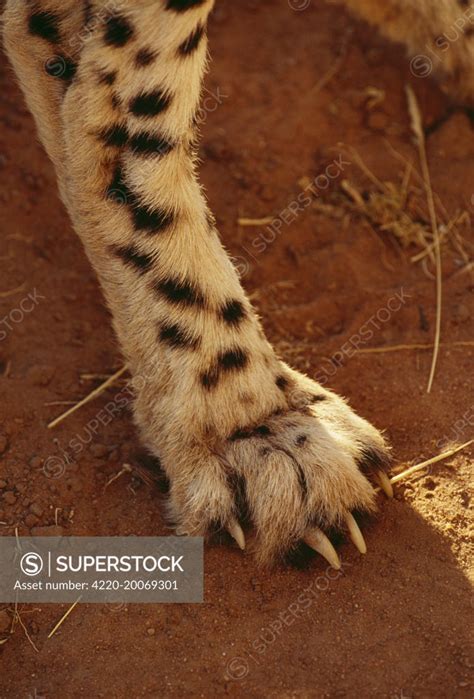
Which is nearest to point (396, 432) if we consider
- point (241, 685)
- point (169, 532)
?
point (169, 532)

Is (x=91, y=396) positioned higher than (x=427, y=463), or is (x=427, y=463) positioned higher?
(x=427, y=463)

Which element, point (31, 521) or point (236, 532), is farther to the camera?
point (31, 521)

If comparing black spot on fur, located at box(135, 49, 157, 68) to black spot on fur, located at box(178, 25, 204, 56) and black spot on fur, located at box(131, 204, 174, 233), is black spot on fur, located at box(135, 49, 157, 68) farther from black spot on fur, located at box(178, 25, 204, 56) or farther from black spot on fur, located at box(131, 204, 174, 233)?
black spot on fur, located at box(131, 204, 174, 233)

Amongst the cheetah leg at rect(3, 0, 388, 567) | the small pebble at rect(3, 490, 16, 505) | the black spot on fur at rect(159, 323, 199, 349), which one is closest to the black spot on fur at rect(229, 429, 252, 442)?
the cheetah leg at rect(3, 0, 388, 567)

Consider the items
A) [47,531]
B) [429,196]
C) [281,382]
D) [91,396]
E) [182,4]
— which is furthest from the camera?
[429,196]

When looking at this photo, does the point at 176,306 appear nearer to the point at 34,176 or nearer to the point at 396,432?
the point at 396,432

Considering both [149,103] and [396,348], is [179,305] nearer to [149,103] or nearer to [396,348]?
[149,103]

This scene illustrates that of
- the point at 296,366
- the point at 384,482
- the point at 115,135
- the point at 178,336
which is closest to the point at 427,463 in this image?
the point at 384,482
